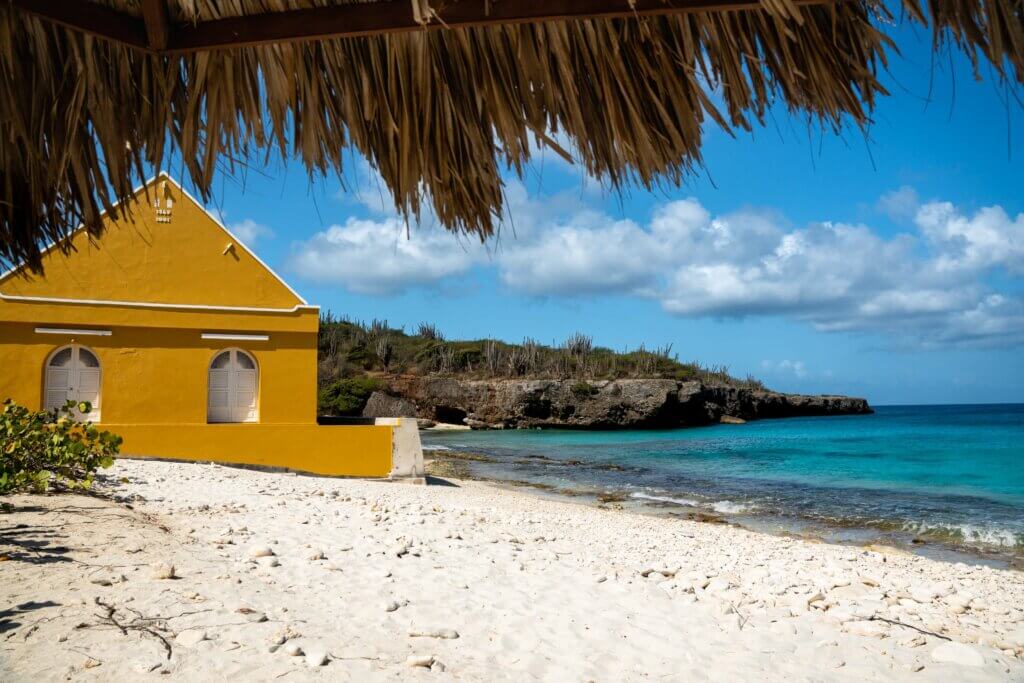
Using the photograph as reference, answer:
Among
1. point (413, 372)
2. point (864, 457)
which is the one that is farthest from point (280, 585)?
point (413, 372)

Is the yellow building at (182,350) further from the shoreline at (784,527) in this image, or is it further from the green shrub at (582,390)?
the green shrub at (582,390)

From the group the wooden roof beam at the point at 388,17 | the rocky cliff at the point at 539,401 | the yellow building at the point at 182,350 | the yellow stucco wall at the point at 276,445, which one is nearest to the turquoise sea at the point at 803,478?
the rocky cliff at the point at 539,401

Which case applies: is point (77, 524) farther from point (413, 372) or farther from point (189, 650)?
point (413, 372)

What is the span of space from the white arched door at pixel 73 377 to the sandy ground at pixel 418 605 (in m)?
4.95

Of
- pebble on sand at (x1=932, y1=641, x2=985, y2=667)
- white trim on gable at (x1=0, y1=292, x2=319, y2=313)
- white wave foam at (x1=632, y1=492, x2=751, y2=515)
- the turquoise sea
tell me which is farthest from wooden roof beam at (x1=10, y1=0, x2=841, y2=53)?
white wave foam at (x1=632, y1=492, x2=751, y2=515)

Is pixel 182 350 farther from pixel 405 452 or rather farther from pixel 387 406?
pixel 387 406

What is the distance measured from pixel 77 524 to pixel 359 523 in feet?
7.55

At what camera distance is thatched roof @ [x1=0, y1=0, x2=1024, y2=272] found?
2037 millimetres

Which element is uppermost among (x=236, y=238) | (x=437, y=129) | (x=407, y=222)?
(x=236, y=238)

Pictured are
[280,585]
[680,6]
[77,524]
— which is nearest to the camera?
[680,6]

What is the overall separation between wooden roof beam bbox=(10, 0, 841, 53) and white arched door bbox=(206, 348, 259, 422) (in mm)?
10485

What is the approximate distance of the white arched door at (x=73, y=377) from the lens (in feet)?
36.5

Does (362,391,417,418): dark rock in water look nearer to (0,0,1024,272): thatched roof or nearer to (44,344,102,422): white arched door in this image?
(44,344,102,422): white arched door

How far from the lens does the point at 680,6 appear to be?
1.92 m
